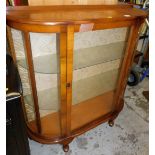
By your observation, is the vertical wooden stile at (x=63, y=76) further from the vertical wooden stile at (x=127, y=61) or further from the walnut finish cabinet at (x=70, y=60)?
the vertical wooden stile at (x=127, y=61)

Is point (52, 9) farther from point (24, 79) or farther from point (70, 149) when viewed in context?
point (70, 149)

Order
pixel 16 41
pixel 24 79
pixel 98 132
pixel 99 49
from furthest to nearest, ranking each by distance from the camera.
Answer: pixel 98 132, pixel 99 49, pixel 24 79, pixel 16 41

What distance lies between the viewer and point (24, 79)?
1096 millimetres

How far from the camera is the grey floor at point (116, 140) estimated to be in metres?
1.39

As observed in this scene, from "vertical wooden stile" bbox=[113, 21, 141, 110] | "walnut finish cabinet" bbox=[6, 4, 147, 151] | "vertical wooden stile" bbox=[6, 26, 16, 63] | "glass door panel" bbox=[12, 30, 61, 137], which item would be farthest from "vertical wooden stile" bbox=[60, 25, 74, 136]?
"vertical wooden stile" bbox=[113, 21, 141, 110]

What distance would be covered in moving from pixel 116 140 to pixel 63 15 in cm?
122

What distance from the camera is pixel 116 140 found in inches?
59.2

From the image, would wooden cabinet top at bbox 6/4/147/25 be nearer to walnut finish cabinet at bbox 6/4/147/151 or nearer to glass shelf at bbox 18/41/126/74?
walnut finish cabinet at bbox 6/4/147/151

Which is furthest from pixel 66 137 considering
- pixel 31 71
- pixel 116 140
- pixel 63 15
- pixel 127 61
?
pixel 63 15

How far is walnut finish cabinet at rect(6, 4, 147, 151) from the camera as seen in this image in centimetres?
85

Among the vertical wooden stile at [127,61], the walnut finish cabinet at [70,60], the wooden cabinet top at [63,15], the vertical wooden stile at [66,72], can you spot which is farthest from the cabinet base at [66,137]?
the wooden cabinet top at [63,15]

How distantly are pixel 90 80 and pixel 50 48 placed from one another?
497 mm
